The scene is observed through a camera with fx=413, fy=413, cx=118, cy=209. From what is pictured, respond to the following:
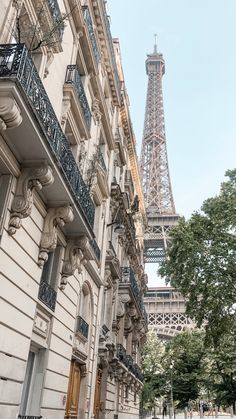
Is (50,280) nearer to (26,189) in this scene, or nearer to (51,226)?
(51,226)

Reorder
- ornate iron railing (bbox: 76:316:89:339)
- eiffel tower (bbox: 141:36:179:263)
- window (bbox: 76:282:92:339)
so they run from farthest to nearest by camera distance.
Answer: eiffel tower (bbox: 141:36:179:263) → window (bbox: 76:282:92:339) → ornate iron railing (bbox: 76:316:89:339)

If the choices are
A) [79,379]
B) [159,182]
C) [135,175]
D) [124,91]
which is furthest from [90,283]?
[159,182]

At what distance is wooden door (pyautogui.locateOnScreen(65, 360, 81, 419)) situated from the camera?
40.4 ft

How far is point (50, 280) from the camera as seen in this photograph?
417 inches

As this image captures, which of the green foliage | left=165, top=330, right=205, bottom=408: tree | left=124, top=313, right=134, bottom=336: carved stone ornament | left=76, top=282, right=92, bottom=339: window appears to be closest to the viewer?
left=76, top=282, right=92, bottom=339: window

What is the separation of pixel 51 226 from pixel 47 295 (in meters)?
1.73

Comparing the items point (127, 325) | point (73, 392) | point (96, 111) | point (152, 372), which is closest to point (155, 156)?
point (152, 372)

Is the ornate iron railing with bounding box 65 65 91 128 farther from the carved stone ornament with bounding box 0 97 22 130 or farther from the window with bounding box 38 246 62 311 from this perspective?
the carved stone ornament with bounding box 0 97 22 130

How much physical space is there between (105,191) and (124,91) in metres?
9.63

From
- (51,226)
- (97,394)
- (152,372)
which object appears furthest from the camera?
(152,372)

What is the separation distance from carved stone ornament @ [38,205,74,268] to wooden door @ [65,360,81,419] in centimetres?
514

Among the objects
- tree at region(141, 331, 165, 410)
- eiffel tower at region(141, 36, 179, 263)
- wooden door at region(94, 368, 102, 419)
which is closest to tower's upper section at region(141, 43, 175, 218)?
eiffel tower at region(141, 36, 179, 263)

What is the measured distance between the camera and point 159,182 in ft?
311

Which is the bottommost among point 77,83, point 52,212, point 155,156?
point 52,212
